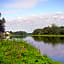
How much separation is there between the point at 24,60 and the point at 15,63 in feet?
4.47

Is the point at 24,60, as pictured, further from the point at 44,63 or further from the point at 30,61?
the point at 44,63

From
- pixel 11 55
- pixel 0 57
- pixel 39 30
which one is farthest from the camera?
pixel 39 30

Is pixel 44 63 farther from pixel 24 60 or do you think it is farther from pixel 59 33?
pixel 59 33

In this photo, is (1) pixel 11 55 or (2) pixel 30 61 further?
(1) pixel 11 55

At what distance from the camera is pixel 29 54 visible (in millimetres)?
13516

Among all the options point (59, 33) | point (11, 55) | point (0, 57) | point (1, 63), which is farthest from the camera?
point (59, 33)

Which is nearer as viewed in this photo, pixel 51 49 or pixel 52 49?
pixel 52 49

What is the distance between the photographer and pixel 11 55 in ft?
41.3

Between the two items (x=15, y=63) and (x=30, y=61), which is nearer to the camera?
(x=15, y=63)

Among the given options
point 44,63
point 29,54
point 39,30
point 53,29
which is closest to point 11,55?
point 29,54


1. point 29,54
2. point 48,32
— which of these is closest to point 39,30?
point 48,32

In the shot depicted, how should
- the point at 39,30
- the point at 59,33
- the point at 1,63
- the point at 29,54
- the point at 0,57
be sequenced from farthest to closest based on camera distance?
the point at 39,30 < the point at 59,33 < the point at 29,54 < the point at 0,57 < the point at 1,63

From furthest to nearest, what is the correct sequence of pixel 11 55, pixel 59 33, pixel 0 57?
pixel 59 33
pixel 11 55
pixel 0 57

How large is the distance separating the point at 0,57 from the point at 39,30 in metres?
145
